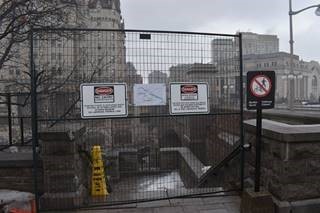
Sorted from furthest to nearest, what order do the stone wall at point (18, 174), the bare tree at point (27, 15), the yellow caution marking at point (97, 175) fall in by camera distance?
the bare tree at point (27, 15) → the yellow caution marking at point (97, 175) → the stone wall at point (18, 174)

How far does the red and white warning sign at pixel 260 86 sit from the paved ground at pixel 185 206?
2008 millimetres

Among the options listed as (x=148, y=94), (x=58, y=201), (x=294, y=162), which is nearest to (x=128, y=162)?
(x=58, y=201)

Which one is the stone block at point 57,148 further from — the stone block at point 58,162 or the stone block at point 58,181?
the stone block at point 58,181

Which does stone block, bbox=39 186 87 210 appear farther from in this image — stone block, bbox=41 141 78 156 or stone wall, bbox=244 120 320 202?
stone wall, bbox=244 120 320 202

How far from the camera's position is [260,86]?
481cm

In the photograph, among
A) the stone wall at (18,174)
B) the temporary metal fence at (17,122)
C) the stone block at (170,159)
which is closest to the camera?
the stone wall at (18,174)

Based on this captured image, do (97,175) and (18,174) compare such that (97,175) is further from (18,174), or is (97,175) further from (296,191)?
(296,191)

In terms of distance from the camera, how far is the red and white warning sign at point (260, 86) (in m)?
4.79

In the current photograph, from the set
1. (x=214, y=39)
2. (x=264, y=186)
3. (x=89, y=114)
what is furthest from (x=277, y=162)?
(x=89, y=114)

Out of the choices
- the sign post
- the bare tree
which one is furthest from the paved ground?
the bare tree

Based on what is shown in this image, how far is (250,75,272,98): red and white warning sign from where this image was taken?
15.7ft

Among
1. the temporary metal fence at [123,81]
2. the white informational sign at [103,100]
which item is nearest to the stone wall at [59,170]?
the temporary metal fence at [123,81]

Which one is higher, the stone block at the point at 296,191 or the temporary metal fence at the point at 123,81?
the temporary metal fence at the point at 123,81

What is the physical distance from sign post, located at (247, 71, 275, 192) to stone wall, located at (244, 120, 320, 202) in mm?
273
